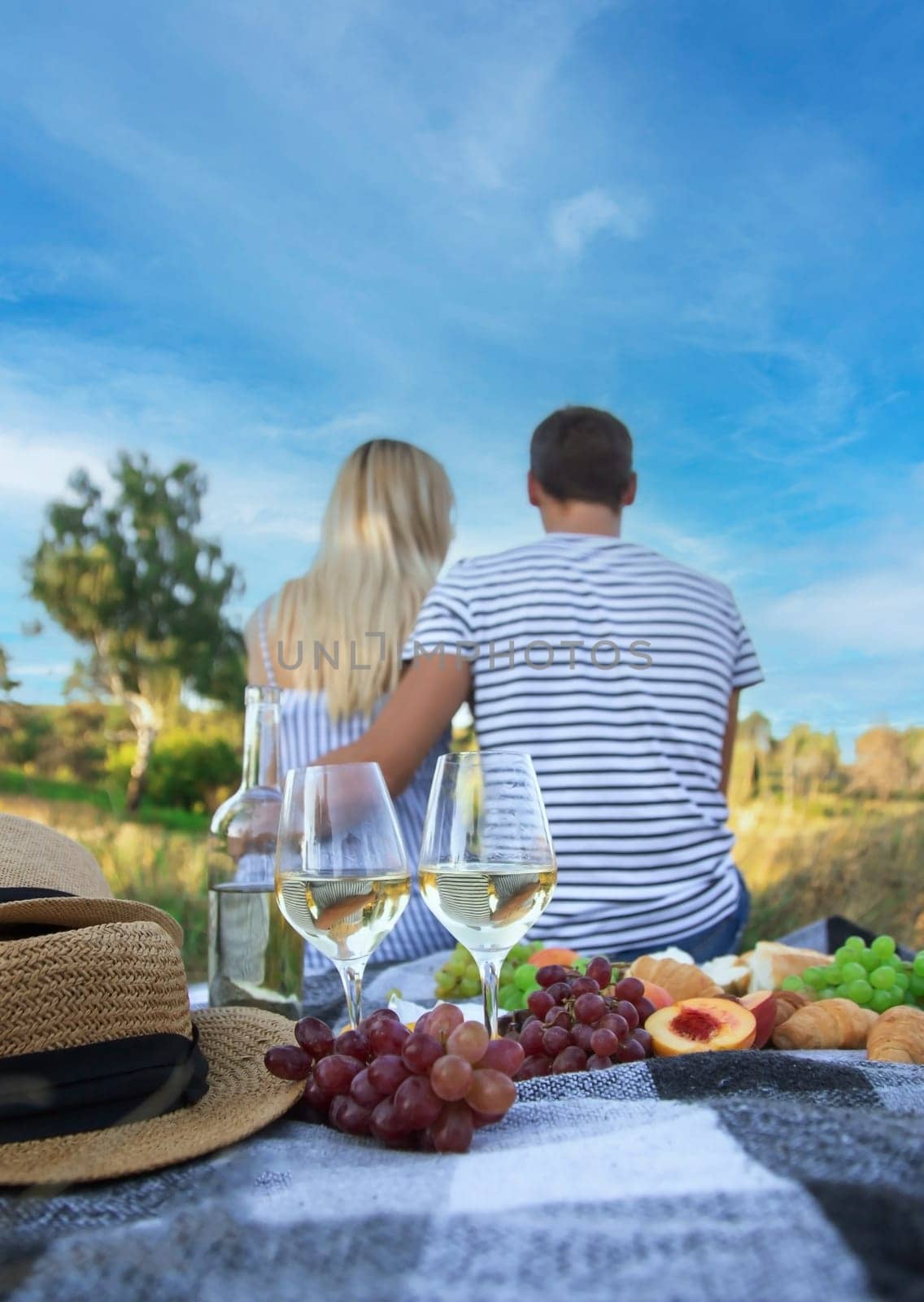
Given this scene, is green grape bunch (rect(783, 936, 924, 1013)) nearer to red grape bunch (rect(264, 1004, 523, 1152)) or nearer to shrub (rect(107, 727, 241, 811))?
red grape bunch (rect(264, 1004, 523, 1152))

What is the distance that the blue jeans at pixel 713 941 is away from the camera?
192cm

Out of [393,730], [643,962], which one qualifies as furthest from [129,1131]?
[393,730]

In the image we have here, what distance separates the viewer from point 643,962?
1.19 m

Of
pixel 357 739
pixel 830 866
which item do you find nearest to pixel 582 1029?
pixel 357 739

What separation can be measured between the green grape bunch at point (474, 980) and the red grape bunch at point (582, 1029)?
24cm

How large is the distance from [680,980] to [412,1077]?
0.49 meters

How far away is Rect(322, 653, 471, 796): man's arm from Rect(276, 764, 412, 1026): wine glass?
105cm

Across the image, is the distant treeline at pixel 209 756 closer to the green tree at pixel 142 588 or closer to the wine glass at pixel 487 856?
the green tree at pixel 142 588

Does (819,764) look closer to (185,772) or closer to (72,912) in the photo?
(72,912)

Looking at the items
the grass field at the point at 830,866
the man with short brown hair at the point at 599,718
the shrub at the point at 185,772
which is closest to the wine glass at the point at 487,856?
the man with short brown hair at the point at 599,718

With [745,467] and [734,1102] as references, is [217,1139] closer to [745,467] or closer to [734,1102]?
[734,1102]

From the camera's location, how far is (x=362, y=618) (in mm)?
2314

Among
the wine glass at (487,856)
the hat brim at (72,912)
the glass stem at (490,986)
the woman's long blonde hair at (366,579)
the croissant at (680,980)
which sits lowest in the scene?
the croissant at (680,980)

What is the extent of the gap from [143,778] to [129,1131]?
593 cm
